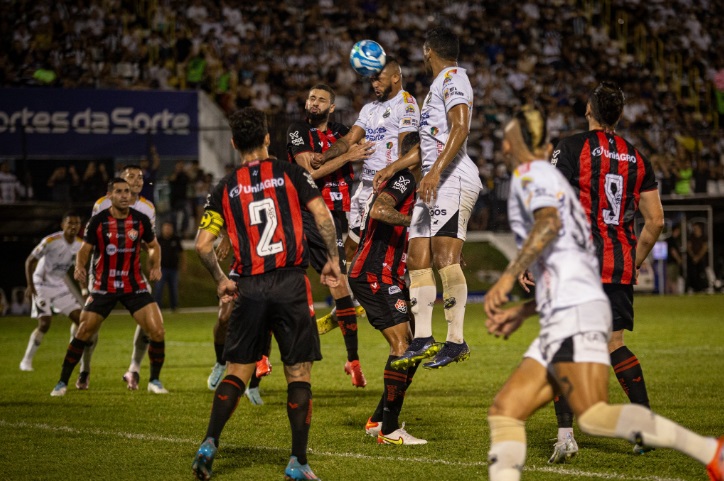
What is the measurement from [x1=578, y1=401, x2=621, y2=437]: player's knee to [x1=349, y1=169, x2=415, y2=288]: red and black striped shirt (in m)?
3.72

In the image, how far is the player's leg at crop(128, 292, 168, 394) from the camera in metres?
11.3

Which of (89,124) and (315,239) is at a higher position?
(89,124)

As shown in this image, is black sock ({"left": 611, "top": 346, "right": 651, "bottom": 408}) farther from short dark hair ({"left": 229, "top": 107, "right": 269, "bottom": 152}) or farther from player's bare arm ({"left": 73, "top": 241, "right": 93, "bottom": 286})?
player's bare arm ({"left": 73, "top": 241, "right": 93, "bottom": 286})

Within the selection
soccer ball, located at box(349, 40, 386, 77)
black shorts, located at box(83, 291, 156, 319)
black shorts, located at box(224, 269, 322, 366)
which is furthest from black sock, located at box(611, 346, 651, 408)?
black shorts, located at box(83, 291, 156, 319)

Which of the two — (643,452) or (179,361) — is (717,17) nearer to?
(179,361)

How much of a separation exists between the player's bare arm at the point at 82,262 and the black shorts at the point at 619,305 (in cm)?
623

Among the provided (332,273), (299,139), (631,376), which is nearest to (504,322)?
(332,273)

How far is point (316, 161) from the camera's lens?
9.62 metres

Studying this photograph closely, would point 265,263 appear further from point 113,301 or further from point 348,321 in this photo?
point 113,301

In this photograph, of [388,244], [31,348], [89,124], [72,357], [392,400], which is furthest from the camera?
[89,124]

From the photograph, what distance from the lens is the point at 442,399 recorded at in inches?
414

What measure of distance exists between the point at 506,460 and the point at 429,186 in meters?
3.14

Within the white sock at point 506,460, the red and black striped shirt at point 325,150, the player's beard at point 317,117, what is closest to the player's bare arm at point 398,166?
the red and black striped shirt at point 325,150

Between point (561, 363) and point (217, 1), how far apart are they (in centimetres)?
2508
